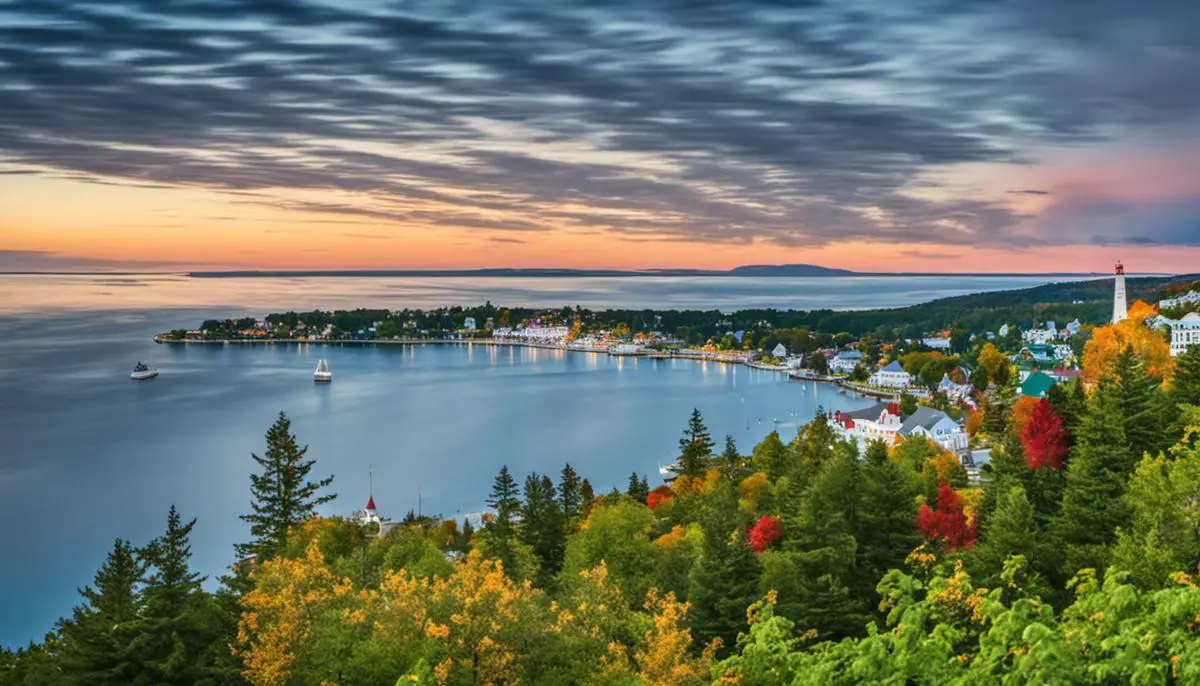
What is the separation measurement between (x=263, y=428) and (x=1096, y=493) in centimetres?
4557

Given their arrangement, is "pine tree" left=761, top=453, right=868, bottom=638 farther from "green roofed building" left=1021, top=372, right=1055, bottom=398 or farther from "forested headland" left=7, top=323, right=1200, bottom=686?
"green roofed building" left=1021, top=372, right=1055, bottom=398

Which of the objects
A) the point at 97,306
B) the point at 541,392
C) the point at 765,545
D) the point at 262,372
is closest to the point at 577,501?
the point at 765,545

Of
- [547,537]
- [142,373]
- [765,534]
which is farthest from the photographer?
[142,373]

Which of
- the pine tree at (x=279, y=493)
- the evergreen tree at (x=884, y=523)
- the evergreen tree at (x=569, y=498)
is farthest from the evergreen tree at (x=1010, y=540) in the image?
the evergreen tree at (x=569, y=498)

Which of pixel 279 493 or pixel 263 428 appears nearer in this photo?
pixel 279 493

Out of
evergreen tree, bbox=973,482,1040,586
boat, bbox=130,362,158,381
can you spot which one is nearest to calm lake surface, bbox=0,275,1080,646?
boat, bbox=130,362,158,381

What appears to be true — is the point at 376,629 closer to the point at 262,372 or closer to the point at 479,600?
the point at 479,600

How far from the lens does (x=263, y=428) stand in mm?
49875

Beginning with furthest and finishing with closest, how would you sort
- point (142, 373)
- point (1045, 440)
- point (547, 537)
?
point (142, 373) → point (547, 537) → point (1045, 440)

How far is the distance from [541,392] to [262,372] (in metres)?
28.8

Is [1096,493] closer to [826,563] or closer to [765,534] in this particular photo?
[826,563]

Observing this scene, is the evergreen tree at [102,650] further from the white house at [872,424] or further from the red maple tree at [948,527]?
the white house at [872,424]

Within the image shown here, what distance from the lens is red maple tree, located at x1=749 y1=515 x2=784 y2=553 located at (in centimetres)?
1467

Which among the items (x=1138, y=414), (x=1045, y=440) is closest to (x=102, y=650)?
(x=1138, y=414)
